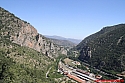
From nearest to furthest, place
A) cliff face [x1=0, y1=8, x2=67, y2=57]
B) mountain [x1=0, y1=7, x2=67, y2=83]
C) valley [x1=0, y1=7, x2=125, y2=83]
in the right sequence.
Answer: mountain [x1=0, y1=7, x2=67, y2=83] → valley [x1=0, y1=7, x2=125, y2=83] → cliff face [x1=0, y1=8, x2=67, y2=57]

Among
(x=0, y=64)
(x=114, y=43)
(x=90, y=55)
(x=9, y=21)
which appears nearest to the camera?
(x=0, y=64)

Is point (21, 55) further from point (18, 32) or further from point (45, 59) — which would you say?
point (18, 32)

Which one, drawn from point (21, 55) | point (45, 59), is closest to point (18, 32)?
point (45, 59)

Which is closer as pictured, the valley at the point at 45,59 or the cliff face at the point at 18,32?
the valley at the point at 45,59

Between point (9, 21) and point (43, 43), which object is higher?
point (9, 21)

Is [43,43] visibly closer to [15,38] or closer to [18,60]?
[15,38]

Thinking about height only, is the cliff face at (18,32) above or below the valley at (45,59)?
above

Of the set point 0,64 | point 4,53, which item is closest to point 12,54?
point 4,53

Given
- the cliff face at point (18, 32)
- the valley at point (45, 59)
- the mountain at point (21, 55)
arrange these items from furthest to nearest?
the cliff face at point (18, 32) → the valley at point (45, 59) → the mountain at point (21, 55)
